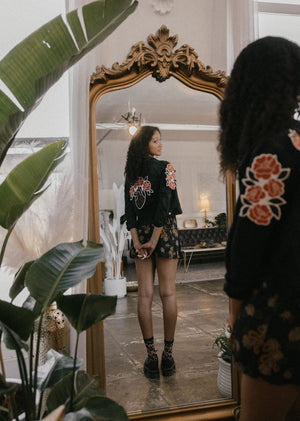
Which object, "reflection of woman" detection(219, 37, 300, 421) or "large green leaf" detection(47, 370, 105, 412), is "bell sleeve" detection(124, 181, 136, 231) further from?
"reflection of woman" detection(219, 37, 300, 421)

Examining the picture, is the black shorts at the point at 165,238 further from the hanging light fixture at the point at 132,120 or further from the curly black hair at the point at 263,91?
the curly black hair at the point at 263,91

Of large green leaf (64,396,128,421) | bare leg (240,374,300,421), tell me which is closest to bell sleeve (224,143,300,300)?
bare leg (240,374,300,421)

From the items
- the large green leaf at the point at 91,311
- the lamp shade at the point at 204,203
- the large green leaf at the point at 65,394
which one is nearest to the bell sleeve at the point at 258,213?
the large green leaf at the point at 91,311

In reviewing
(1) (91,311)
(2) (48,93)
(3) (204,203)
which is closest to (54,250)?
(1) (91,311)

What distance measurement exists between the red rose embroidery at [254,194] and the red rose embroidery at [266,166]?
28 millimetres

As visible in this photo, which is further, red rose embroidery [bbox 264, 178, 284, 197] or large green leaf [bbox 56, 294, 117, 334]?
large green leaf [bbox 56, 294, 117, 334]

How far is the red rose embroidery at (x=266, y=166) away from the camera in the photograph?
0.95 metres

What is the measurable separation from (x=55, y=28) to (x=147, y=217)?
1061mm

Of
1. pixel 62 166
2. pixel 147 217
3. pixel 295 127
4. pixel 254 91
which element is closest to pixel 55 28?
pixel 254 91

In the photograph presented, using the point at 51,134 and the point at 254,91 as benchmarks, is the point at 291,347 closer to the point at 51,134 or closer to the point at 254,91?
the point at 254,91

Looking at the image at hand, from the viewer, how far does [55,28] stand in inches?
45.2

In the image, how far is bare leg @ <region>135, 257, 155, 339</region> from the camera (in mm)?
2070

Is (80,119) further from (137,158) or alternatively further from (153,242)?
(153,242)

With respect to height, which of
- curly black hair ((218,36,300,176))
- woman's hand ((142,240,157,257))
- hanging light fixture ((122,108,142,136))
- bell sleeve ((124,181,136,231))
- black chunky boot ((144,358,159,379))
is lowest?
black chunky boot ((144,358,159,379))
